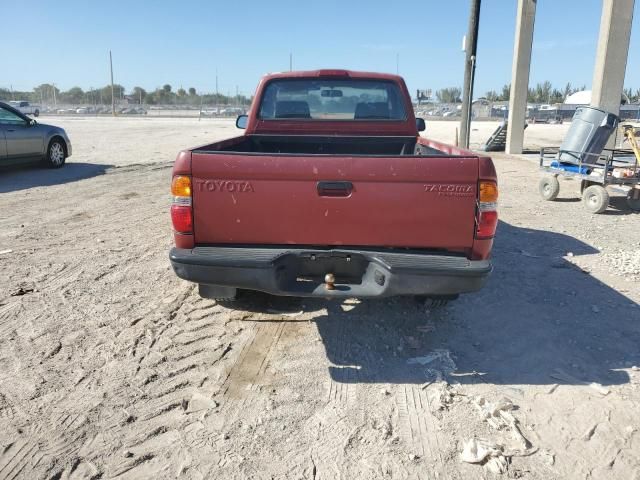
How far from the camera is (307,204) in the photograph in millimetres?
3145

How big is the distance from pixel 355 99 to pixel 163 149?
14373mm

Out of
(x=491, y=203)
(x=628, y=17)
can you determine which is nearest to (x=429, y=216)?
(x=491, y=203)

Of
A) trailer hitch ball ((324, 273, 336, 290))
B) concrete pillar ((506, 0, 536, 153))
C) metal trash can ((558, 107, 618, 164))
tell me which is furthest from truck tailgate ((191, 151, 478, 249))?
concrete pillar ((506, 0, 536, 153))

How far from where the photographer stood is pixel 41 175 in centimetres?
1164

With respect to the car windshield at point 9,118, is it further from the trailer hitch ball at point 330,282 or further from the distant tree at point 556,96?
the distant tree at point 556,96

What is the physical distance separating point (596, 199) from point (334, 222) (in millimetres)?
7039

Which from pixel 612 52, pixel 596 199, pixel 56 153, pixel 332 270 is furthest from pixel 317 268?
pixel 612 52

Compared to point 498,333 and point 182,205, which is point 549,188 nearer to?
point 498,333

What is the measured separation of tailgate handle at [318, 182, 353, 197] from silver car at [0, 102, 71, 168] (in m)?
10.1

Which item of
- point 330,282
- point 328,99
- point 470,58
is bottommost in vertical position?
point 330,282

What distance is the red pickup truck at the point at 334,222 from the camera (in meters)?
3.09

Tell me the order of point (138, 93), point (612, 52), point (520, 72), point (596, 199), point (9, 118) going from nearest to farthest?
point (596, 199)
point (9, 118)
point (612, 52)
point (520, 72)
point (138, 93)

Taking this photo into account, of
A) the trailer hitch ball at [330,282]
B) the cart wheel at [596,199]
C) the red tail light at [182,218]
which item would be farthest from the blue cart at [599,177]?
the red tail light at [182,218]

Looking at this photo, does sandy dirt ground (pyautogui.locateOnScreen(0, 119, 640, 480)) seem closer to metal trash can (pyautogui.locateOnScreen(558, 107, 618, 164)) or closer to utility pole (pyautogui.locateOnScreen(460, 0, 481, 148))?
metal trash can (pyautogui.locateOnScreen(558, 107, 618, 164))
